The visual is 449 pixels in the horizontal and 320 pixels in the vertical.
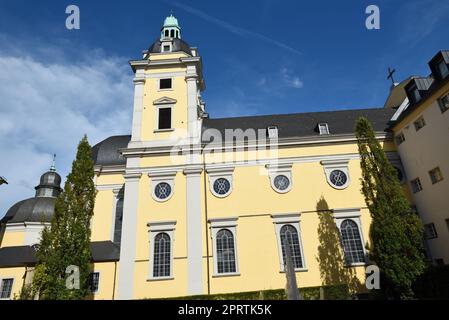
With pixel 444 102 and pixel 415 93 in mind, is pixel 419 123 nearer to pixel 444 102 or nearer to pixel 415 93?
pixel 444 102

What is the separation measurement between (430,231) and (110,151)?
1138 inches

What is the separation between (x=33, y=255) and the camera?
2534 centimetres

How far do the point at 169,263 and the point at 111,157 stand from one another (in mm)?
12911

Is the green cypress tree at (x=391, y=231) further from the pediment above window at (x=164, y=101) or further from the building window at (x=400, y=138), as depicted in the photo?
the pediment above window at (x=164, y=101)

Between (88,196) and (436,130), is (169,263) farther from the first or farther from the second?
(436,130)

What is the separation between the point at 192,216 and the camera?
922 inches

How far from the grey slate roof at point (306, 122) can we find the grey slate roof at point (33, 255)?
13.6 m

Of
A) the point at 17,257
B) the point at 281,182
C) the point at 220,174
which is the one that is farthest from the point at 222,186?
the point at 17,257

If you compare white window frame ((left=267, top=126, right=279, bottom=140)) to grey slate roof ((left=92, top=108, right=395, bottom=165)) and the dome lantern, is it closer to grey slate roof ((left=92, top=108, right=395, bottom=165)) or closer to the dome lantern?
grey slate roof ((left=92, top=108, right=395, bottom=165))

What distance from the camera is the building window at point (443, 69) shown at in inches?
850

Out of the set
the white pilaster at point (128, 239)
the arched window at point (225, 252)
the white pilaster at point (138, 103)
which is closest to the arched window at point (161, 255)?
the white pilaster at point (128, 239)

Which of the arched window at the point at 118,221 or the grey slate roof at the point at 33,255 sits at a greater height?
the arched window at the point at 118,221
